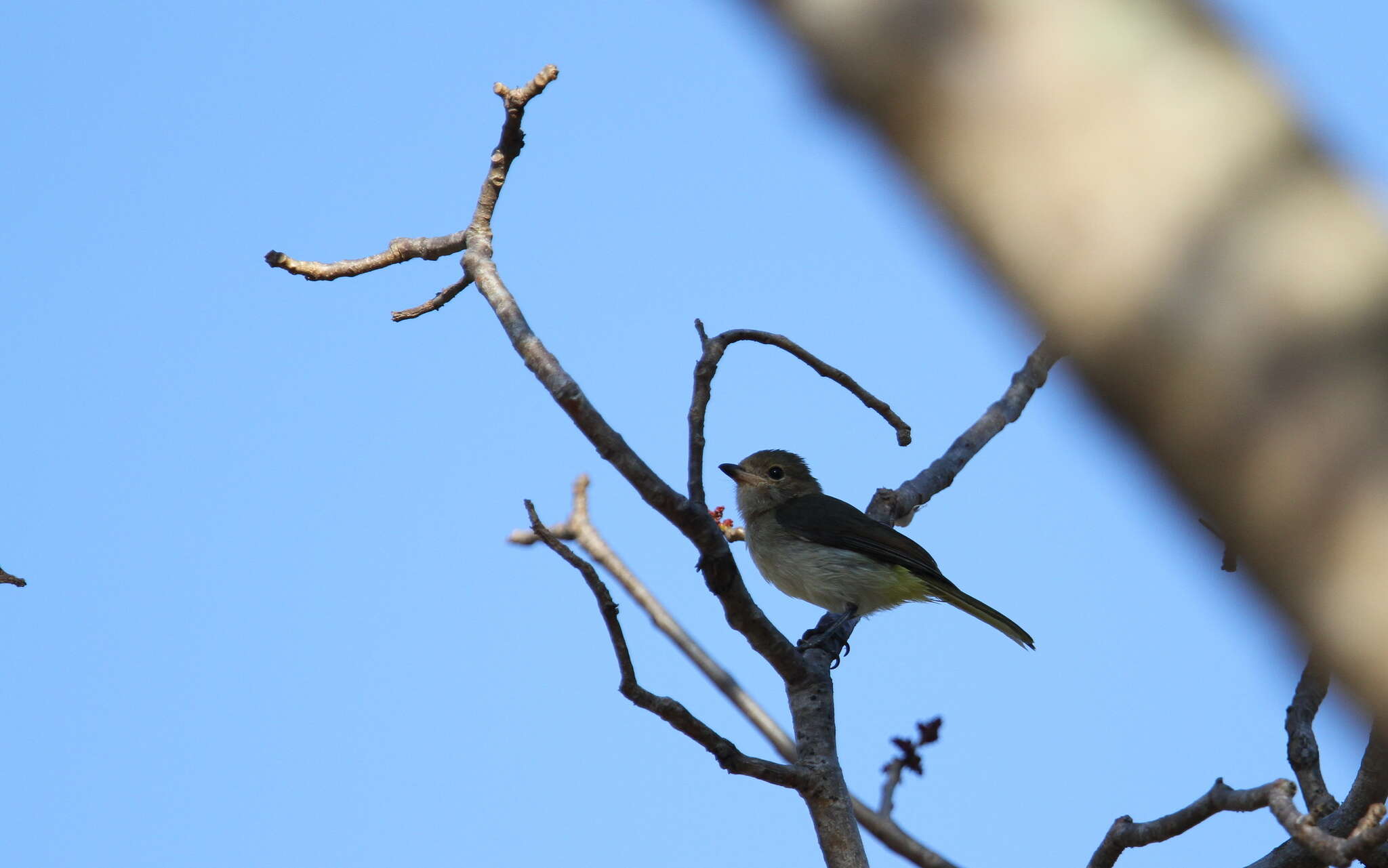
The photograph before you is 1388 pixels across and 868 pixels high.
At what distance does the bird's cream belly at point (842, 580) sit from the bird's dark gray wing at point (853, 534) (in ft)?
0.20

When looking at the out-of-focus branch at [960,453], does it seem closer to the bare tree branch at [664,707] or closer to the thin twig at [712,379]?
the thin twig at [712,379]

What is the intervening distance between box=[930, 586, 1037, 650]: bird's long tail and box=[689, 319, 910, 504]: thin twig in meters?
3.47

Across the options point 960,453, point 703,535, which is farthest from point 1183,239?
point 960,453

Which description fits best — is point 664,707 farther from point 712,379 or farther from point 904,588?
point 904,588

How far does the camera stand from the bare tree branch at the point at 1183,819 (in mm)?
2840

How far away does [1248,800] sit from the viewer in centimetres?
292

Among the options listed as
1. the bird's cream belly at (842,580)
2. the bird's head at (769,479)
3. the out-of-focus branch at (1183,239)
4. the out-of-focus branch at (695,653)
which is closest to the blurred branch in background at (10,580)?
the out-of-focus branch at (695,653)

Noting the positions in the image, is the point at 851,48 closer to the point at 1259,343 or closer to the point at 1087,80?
the point at 1087,80

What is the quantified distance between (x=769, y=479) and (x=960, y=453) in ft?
10.2

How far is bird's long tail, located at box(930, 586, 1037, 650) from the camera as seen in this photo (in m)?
8.02

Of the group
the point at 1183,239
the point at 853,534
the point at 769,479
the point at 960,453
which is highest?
the point at 769,479

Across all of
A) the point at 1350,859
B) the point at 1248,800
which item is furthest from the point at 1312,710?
the point at 1350,859

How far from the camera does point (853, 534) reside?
8078mm

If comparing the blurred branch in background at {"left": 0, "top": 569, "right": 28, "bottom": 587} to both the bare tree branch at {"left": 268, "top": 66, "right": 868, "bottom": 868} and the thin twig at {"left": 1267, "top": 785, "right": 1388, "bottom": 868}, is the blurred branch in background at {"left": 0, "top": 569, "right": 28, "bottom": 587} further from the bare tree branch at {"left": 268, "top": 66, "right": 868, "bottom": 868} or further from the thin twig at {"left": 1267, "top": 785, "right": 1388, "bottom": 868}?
the thin twig at {"left": 1267, "top": 785, "right": 1388, "bottom": 868}
